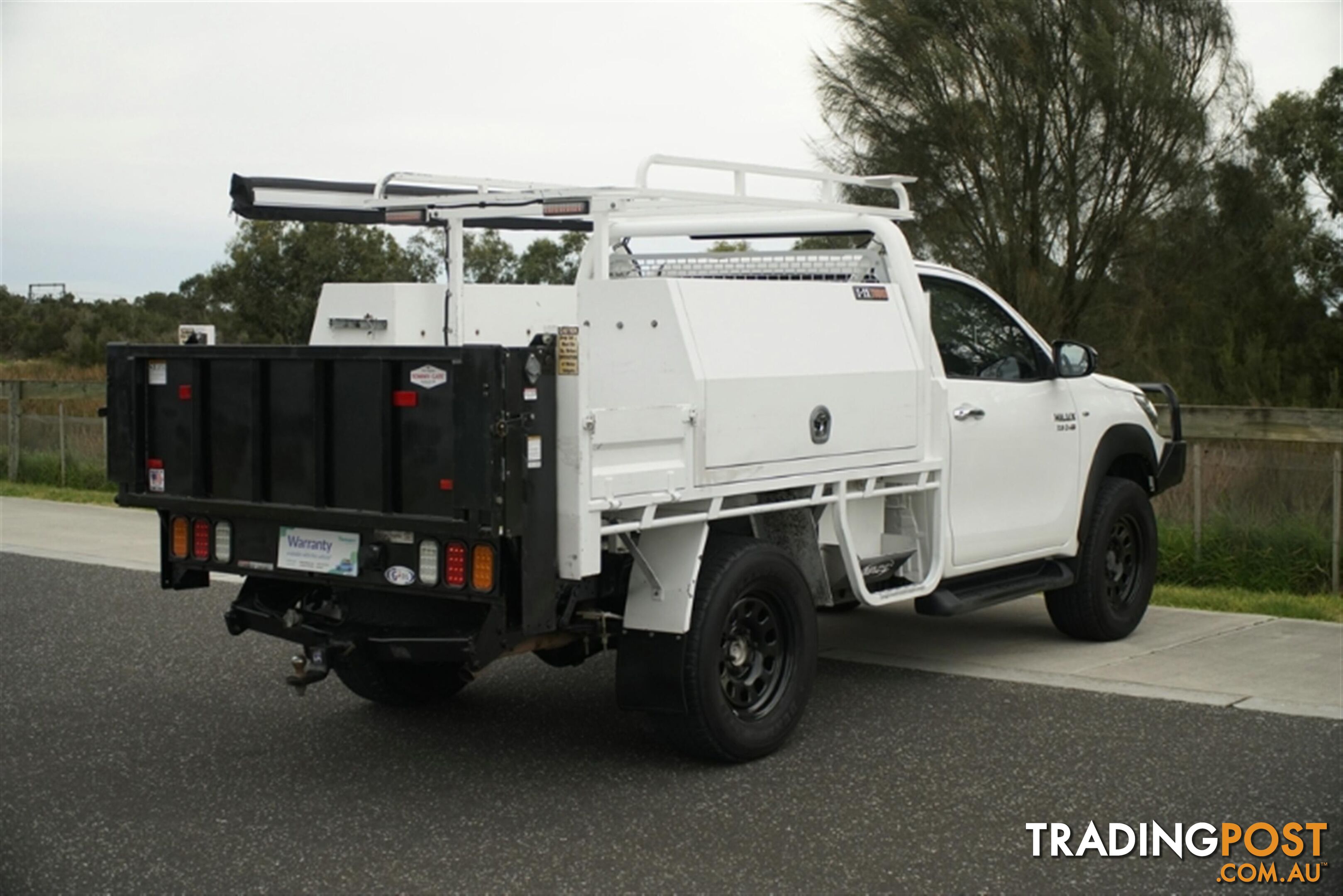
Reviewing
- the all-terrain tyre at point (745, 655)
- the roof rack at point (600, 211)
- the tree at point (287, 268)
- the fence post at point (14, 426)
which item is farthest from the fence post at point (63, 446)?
the all-terrain tyre at point (745, 655)

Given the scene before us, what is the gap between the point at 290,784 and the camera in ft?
21.3

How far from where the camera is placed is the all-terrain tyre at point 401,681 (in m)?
7.45

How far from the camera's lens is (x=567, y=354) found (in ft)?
19.5

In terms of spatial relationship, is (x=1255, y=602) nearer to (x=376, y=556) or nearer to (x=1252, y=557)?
(x=1252, y=557)

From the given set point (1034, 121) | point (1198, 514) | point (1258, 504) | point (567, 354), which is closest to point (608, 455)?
point (567, 354)

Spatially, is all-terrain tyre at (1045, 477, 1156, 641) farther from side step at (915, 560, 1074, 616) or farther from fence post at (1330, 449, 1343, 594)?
fence post at (1330, 449, 1343, 594)

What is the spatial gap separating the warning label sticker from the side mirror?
145 inches

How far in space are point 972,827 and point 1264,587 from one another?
19.5 ft

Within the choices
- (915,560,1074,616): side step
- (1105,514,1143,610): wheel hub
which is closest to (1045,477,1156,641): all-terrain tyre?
(1105,514,1143,610): wheel hub

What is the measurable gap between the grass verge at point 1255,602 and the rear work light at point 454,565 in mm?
6024

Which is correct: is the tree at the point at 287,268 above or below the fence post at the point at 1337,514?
above

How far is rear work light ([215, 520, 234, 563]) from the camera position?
261 inches

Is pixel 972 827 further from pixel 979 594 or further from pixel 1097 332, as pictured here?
pixel 1097 332

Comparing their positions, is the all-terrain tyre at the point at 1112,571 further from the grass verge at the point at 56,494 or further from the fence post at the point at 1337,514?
the grass verge at the point at 56,494
